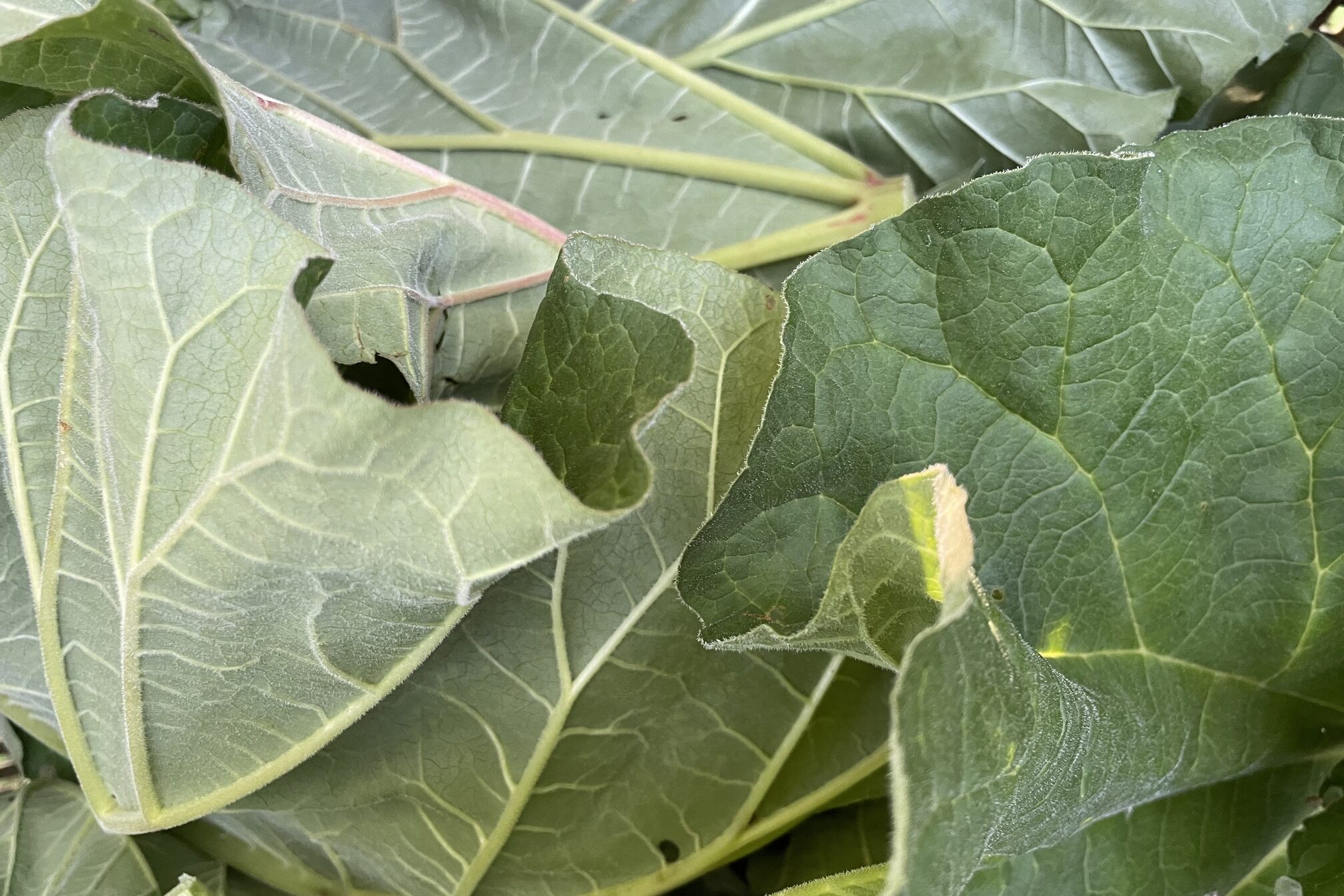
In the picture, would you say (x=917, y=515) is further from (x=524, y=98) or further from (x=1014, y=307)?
(x=524, y=98)

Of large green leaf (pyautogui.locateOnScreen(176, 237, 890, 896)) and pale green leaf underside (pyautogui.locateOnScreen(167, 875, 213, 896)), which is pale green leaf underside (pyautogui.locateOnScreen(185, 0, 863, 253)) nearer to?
large green leaf (pyautogui.locateOnScreen(176, 237, 890, 896))

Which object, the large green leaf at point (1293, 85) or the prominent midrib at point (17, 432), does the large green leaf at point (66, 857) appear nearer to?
the prominent midrib at point (17, 432)

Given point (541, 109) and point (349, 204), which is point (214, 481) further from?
point (541, 109)

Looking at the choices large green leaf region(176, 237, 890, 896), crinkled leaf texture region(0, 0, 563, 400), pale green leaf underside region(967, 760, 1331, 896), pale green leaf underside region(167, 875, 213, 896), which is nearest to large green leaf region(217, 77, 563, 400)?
crinkled leaf texture region(0, 0, 563, 400)

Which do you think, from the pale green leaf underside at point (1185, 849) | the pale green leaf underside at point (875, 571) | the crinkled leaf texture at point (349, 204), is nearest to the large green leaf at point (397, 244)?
the crinkled leaf texture at point (349, 204)

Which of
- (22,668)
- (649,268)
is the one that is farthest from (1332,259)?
(22,668)
